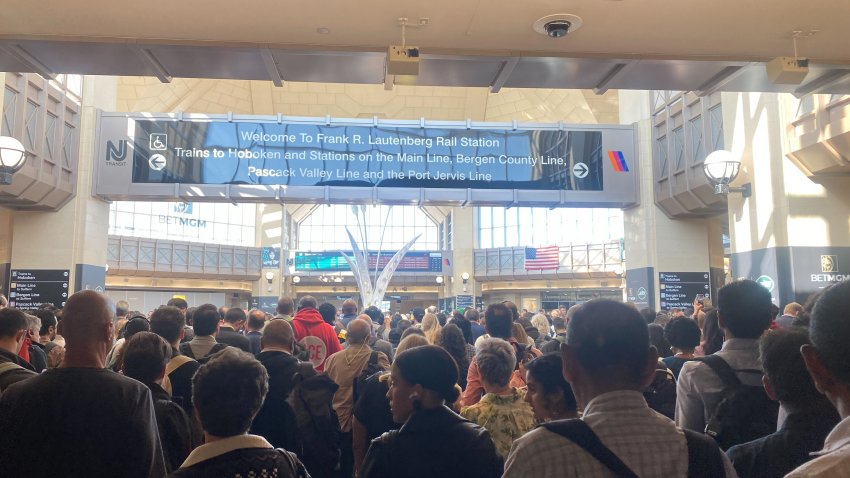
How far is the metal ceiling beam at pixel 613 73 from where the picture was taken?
5.48 meters

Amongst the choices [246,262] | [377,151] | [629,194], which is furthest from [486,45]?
[246,262]

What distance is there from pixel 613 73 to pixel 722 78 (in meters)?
1.04

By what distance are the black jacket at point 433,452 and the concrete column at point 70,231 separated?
39.2ft

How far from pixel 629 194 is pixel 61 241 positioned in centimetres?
1150

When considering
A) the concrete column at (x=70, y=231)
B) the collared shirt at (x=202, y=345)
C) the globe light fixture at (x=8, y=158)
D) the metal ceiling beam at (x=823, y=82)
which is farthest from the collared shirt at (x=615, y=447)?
the concrete column at (x=70, y=231)

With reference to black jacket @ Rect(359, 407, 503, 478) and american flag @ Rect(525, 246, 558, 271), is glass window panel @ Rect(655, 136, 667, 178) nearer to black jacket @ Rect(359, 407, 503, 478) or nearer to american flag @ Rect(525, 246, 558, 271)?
black jacket @ Rect(359, 407, 503, 478)

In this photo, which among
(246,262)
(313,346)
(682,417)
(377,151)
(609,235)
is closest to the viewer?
(682,417)

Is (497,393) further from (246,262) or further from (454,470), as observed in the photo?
(246,262)

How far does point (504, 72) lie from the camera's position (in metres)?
5.62

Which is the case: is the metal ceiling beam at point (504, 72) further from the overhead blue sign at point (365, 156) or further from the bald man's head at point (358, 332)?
the overhead blue sign at point (365, 156)

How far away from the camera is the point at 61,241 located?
12.4 metres

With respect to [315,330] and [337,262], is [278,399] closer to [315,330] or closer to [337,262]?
[315,330]

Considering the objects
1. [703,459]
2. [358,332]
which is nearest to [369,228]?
[358,332]

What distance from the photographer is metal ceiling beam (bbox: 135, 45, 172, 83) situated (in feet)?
16.7
